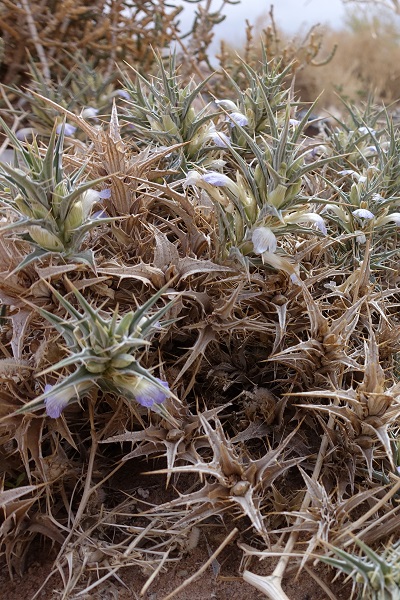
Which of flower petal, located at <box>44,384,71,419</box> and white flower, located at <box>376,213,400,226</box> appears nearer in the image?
flower petal, located at <box>44,384,71,419</box>

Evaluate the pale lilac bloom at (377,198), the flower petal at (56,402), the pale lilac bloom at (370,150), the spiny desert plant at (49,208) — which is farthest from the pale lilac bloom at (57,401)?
the pale lilac bloom at (370,150)

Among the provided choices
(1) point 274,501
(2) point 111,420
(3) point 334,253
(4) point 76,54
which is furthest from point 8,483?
(4) point 76,54

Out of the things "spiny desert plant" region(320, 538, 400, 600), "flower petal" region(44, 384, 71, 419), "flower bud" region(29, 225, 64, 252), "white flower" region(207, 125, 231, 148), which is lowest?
"spiny desert plant" region(320, 538, 400, 600)

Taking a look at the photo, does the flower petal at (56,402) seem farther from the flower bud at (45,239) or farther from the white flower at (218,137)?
the white flower at (218,137)

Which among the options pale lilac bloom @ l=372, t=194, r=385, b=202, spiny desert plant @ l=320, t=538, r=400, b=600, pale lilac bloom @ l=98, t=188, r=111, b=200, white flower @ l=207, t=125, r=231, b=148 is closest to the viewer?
spiny desert plant @ l=320, t=538, r=400, b=600

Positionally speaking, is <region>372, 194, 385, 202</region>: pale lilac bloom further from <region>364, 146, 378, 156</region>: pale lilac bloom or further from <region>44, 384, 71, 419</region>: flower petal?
<region>44, 384, 71, 419</region>: flower petal

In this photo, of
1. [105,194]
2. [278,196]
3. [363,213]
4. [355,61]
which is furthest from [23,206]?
[355,61]

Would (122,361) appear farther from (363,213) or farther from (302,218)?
(363,213)

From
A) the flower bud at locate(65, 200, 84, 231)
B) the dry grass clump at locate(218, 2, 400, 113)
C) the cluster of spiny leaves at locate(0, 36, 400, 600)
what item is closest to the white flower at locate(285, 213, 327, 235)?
the cluster of spiny leaves at locate(0, 36, 400, 600)
